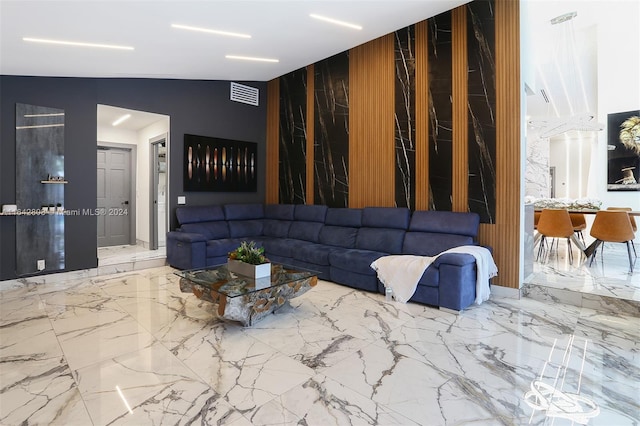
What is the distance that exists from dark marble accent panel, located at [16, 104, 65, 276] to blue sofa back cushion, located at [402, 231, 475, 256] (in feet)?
15.1

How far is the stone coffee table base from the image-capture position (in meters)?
2.75

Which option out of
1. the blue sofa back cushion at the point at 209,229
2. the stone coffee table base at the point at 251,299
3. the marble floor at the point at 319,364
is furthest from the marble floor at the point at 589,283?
the blue sofa back cushion at the point at 209,229

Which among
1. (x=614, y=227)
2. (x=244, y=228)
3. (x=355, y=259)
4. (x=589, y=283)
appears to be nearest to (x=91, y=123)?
(x=244, y=228)

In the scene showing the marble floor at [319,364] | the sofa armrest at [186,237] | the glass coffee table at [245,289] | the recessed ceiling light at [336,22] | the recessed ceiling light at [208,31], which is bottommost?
the marble floor at [319,364]

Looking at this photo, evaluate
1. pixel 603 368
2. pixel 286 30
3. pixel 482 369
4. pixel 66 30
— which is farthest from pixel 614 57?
pixel 66 30

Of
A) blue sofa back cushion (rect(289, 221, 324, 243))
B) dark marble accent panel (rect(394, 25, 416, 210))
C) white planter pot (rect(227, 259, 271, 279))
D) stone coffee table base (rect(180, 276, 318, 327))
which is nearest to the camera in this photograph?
stone coffee table base (rect(180, 276, 318, 327))

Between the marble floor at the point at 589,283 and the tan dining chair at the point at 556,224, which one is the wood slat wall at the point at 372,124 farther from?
the tan dining chair at the point at 556,224

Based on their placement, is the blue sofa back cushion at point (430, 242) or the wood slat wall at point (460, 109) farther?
the wood slat wall at point (460, 109)

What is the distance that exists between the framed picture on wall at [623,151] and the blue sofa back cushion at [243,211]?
287 inches

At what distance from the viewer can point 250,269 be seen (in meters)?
3.18

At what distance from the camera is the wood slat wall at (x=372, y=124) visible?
482 cm

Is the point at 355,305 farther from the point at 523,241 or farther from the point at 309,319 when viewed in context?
the point at 523,241

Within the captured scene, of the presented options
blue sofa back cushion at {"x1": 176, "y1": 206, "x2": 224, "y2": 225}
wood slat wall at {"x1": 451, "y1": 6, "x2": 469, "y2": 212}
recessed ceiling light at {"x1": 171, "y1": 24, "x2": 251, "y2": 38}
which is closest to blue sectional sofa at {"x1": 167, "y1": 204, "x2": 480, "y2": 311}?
blue sofa back cushion at {"x1": 176, "y1": 206, "x2": 224, "y2": 225}

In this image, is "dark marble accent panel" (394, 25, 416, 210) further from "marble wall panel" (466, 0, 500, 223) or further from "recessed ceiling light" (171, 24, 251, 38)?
"recessed ceiling light" (171, 24, 251, 38)
